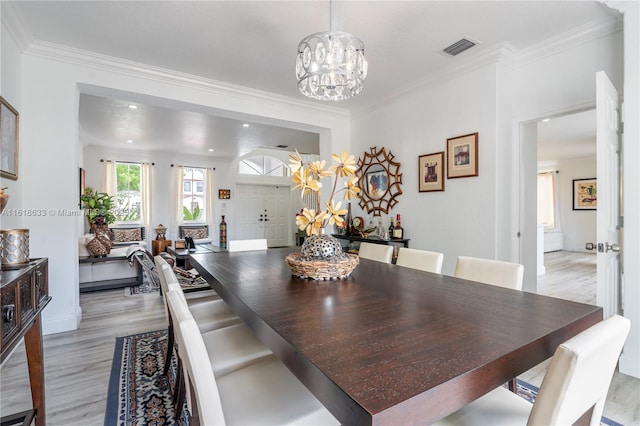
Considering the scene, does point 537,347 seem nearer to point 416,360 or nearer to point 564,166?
point 416,360

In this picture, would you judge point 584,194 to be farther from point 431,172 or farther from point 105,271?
point 105,271

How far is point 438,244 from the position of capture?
11.4ft

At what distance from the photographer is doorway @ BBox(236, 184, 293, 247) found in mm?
8859

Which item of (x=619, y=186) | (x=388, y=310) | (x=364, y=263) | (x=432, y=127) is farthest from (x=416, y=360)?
(x=432, y=127)

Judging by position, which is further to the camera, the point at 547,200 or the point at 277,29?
the point at 547,200

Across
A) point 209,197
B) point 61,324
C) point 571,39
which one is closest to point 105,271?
point 61,324

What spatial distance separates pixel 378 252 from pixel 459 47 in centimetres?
203

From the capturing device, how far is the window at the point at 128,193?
7.29 m

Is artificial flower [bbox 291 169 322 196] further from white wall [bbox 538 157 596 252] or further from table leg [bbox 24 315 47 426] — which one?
white wall [bbox 538 157 596 252]

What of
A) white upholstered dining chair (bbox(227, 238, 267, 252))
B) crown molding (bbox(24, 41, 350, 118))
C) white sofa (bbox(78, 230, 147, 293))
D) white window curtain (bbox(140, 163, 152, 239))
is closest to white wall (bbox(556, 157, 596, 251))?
crown molding (bbox(24, 41, 350, 118))

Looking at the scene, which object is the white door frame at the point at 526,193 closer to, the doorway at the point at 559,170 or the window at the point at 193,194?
the doorway at the point at 559,170

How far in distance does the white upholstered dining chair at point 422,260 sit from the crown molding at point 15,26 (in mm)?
3341

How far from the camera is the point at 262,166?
927 cm

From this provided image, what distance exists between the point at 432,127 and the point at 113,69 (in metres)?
3.39
